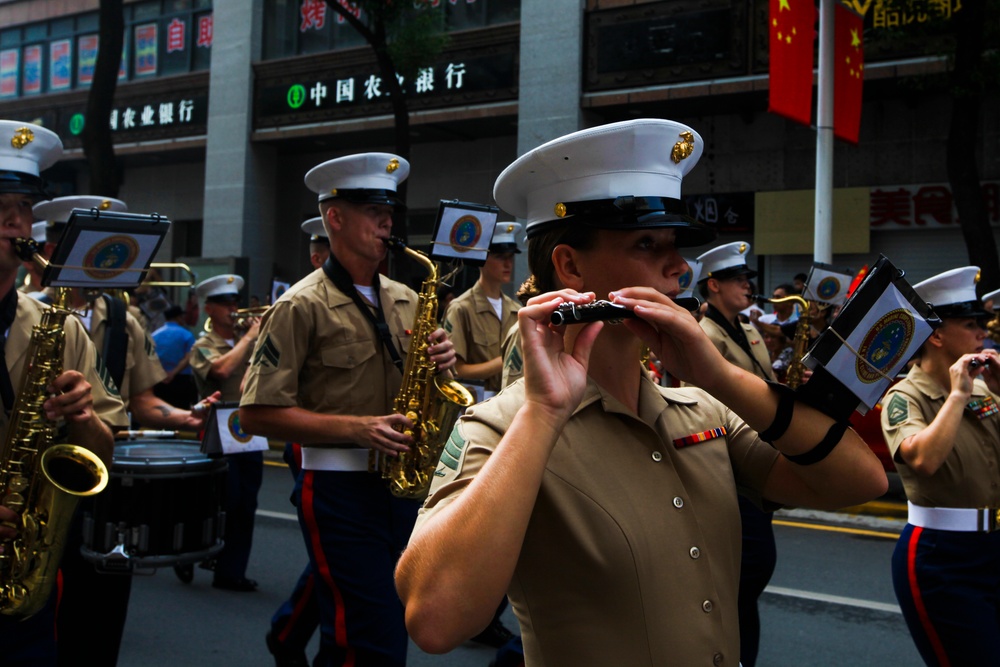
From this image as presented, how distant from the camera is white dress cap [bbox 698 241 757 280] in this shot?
614 centimetres

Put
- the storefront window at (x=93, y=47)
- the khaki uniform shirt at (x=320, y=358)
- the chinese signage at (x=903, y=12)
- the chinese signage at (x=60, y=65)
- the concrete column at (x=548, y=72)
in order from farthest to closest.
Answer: the chinese signage at (x=60, y=65), the storefront window at (x=93, y=47), the concrete column at (x=548, y=72), the chinese signage at (x=903, y=12), the khaki uniform shirt at (x=320, y=358)

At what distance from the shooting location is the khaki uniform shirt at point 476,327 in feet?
25.9

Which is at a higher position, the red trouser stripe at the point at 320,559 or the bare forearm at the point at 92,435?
the bare forearm at the point at 92,435

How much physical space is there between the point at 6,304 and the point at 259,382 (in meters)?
1.01

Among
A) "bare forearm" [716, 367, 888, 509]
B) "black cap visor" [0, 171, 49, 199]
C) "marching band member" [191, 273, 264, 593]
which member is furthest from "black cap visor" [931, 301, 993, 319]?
"marching band member" [191, 273, 264, 593]

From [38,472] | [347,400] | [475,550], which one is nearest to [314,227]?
[347,400]

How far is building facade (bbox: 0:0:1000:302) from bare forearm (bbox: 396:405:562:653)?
517 inches

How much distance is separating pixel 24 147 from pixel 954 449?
3818mm

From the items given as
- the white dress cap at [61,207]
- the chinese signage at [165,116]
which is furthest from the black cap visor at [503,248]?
the chinese signage at [165,116]

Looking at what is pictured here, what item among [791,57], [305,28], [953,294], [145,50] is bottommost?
[953,294]

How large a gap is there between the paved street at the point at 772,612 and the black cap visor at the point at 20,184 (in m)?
2.96

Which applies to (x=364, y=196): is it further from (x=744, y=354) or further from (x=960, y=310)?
(x=960, y=310)

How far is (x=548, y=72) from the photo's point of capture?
1788 cm

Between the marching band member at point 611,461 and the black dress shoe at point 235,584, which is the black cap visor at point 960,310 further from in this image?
the black dress shoe at point 235,584
